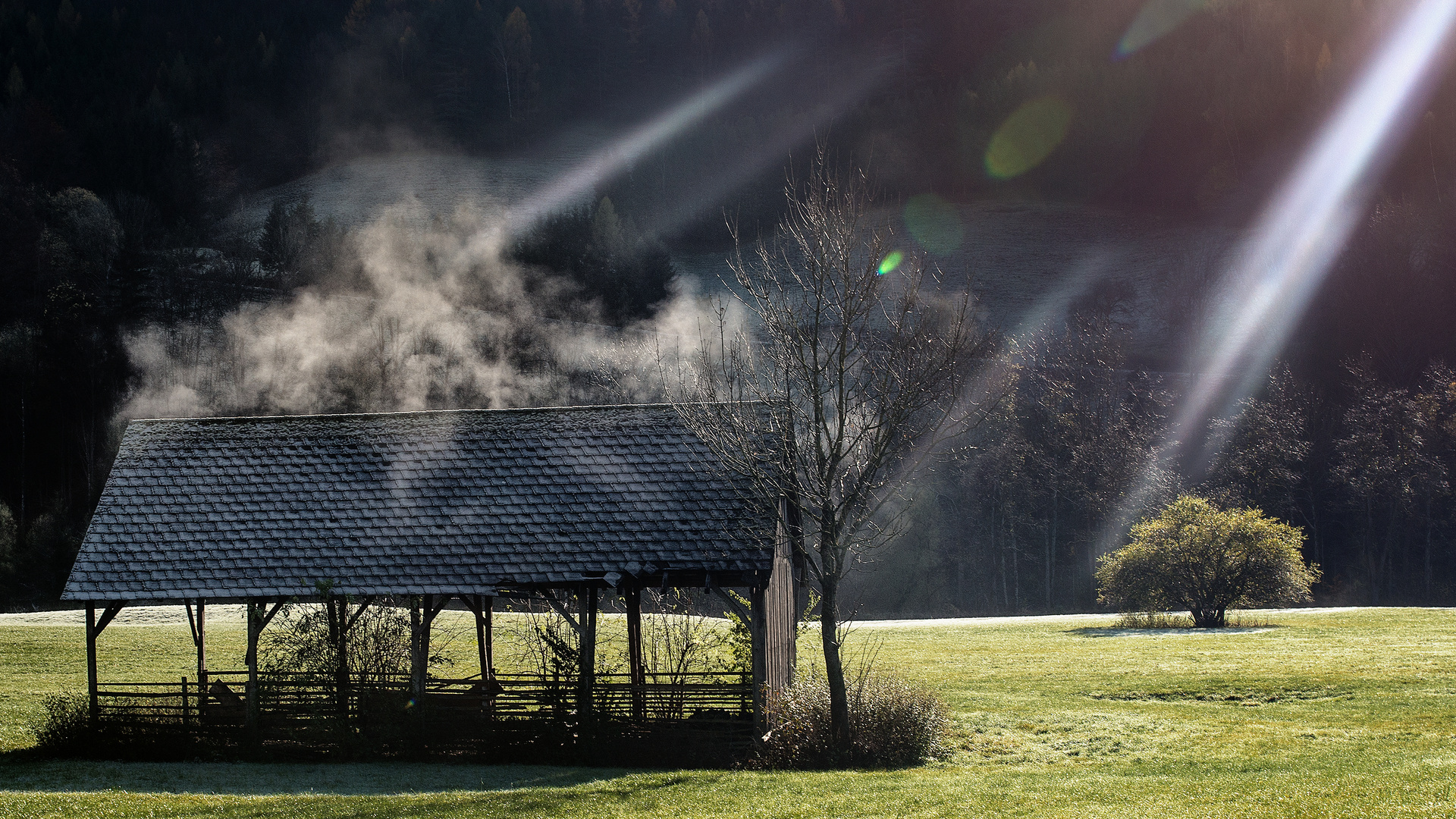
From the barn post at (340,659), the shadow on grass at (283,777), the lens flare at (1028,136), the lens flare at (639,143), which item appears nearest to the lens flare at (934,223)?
the lens flare at (1028,136)

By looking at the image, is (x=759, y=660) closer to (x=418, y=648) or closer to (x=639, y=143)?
(x=418, y=648)

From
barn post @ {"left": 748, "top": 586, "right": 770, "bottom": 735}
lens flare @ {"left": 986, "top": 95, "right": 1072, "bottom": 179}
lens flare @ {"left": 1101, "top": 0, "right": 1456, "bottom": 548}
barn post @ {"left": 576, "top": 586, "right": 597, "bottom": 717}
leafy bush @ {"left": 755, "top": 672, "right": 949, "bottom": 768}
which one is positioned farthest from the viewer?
lens flare @ {"left": 986, "top": 95, "right": 1072, "bottom": 179}

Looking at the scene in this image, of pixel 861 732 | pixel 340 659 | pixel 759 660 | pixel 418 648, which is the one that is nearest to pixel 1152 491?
pixel 861 732

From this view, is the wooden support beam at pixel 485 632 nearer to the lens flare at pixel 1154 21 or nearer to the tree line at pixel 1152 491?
the tree line at pixel 1152 491

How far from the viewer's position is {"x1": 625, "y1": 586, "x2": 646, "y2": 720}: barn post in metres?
13.5

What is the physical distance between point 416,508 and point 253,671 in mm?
2861

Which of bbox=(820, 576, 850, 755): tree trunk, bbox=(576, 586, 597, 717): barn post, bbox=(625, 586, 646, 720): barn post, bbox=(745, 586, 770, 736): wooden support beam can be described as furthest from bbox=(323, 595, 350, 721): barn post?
bbox=(820, 576, 850, 755): tree trunk

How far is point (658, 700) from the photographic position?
13570mm

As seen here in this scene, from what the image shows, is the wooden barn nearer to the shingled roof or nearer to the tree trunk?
the shingled roof

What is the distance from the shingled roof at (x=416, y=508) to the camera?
13.9 m

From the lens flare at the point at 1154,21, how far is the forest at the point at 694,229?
106 cm

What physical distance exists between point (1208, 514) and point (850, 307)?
24427 millimetres

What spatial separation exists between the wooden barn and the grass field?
122 cm

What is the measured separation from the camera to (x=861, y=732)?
12945 millimetres
